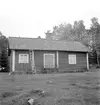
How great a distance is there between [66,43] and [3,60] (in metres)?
12.0

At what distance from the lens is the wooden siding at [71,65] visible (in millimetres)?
16391

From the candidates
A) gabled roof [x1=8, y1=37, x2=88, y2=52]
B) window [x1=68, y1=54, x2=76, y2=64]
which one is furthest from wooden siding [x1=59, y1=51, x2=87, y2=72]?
gabled roof [x1=8, y1=37, x2=88, y2=52]

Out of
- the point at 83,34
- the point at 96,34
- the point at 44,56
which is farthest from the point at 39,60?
the point at 83,34

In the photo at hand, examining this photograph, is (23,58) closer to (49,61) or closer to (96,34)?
(49,61)

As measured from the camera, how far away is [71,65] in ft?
55.0

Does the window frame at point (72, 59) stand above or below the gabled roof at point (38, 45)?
below

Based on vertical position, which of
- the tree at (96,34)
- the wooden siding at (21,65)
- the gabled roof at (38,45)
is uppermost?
the tree at (96,34)

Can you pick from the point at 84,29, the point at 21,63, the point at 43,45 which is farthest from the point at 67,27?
the point at 21,63

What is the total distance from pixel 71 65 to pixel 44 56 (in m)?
3.40

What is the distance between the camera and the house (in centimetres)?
1515

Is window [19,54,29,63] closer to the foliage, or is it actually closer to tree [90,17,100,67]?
the foliage

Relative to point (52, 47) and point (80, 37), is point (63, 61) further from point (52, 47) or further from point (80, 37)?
point (80, 37)

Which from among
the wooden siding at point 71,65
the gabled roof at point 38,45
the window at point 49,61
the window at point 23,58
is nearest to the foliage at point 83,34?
the gabled roof at point 38,45

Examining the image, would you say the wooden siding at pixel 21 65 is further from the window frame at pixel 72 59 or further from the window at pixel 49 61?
the window frame at pixel 72 59
